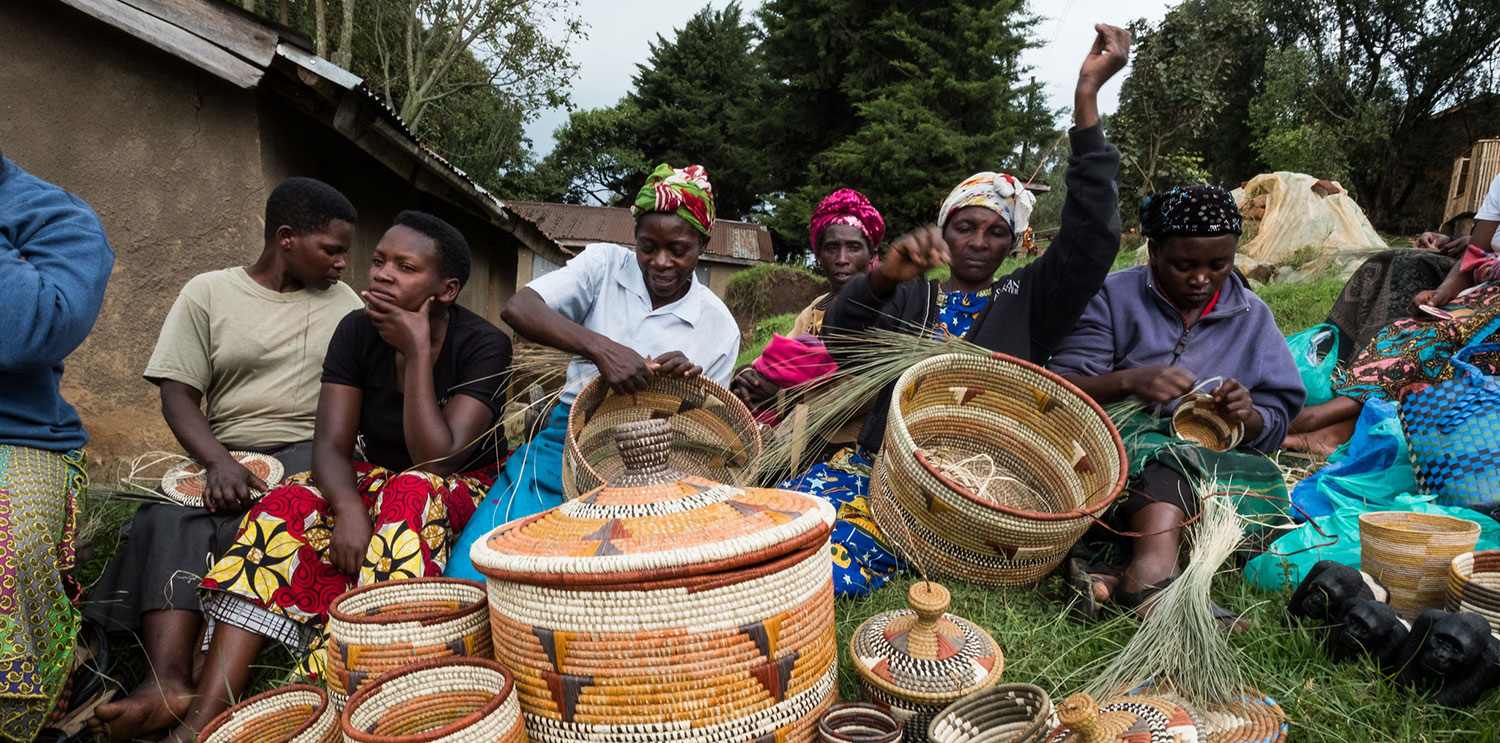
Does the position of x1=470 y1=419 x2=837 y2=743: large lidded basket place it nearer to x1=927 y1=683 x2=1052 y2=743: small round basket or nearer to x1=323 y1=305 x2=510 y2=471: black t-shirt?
x1=927 y1=683 x2=1052 y2=743: small round basket

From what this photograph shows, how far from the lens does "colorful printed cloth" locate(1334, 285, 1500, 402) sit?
8.43 feet

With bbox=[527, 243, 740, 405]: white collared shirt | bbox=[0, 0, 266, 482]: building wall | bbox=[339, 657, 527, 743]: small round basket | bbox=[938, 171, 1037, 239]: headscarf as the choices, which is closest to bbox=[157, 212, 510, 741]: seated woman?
bbox=[527, 243, 740, 405]: white collared shirt

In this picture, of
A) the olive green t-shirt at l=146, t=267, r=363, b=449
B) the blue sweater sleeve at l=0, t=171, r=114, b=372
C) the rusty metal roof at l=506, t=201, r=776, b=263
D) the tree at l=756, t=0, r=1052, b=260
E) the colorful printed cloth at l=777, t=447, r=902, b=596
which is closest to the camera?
the blue sweater sleeve at l=0, t=171, r=114, b=372

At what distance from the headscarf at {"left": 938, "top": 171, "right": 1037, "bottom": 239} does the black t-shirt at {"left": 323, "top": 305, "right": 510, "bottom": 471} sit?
5.41 feet

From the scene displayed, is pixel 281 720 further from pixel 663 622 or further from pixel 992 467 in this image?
pixel 992 467

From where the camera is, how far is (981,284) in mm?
2820

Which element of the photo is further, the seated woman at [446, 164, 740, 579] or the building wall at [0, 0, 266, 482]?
the building wall at [0, 0, 266, 482]

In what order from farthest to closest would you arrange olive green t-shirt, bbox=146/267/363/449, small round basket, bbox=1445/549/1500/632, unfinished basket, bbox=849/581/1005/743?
olive green t-shirt, bbox=146/267/363/449
small round basket, bbox=1445/549/1500/632
unfinished basket, bbox=849/581/1005/743

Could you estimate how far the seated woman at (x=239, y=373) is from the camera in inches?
90.4

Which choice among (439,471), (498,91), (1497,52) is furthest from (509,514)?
(1497,52)

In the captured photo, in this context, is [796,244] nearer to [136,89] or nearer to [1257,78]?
[1257,78]

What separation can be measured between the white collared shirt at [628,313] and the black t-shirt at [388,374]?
1.01 ft

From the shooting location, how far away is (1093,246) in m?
2.27

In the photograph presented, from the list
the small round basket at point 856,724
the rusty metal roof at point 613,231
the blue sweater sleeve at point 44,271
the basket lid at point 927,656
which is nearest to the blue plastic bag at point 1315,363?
the basket lid at point 927,656
